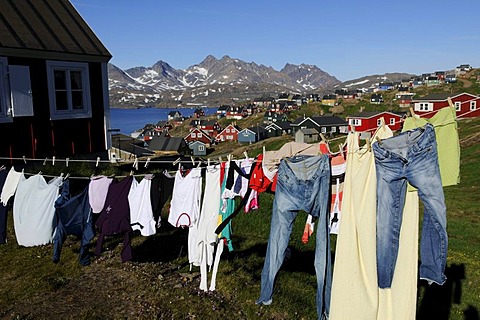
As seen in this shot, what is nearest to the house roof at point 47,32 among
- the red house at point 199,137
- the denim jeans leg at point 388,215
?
the denim jeans leg at point 388,215

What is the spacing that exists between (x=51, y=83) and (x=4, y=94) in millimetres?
1739

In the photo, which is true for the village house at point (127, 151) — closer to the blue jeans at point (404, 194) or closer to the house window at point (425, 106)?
the blue jeans at point (404, 194)

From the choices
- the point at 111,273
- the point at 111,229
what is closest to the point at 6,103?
the point at 111,273

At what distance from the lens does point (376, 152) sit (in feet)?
17.0

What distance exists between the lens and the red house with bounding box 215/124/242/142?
107812mm

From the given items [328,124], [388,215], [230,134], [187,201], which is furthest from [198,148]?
[388,215]

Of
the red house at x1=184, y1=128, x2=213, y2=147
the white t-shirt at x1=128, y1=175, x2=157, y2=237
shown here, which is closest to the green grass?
the white t-shirt at x1=128, y1=175, x2=157, y2=237

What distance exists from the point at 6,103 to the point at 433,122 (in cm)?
1395

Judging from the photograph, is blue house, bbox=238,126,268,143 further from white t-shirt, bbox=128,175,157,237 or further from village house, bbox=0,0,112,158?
white t-shirt, bbox=128,175,157,237

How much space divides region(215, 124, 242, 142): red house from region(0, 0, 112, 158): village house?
89587 millimetres

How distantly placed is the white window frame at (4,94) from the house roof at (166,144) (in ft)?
231

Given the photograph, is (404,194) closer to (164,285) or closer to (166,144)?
(164,285)

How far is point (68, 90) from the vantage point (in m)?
16.2

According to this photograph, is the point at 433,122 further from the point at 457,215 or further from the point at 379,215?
the point at 457,215
